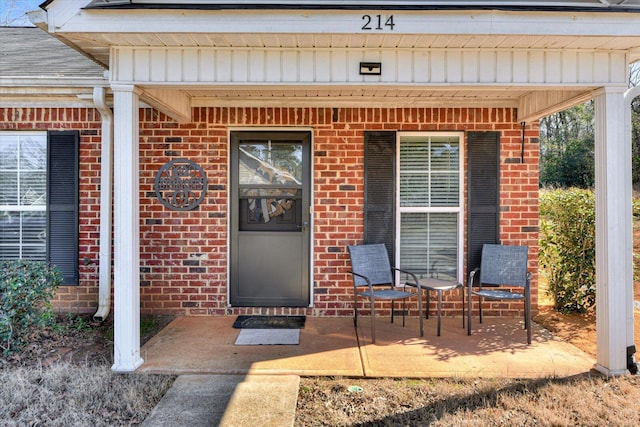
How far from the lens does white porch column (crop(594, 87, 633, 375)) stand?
3.23m

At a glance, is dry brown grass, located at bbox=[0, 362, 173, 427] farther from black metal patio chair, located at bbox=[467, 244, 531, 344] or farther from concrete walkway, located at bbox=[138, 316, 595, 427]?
black metal patio chair, located at bbox=[467, 244, 531, 344]

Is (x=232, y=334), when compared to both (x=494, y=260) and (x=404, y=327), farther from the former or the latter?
(x=494, y=260)

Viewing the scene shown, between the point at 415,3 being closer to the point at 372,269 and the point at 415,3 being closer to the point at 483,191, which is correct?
the point at 483,191

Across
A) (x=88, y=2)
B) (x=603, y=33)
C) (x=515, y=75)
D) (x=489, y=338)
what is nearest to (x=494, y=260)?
(x=489, y=338)

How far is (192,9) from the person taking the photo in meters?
2.94

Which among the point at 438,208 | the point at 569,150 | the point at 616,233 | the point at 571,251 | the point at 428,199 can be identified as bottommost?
the point at 571,251

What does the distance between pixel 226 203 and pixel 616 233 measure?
3820mm

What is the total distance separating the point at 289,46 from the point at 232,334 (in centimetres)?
282

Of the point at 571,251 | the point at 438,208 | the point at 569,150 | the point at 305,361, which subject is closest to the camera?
the point at 305,361

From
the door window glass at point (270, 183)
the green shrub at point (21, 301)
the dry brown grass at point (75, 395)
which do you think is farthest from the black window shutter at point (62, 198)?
the door window glass at point (270, 183)

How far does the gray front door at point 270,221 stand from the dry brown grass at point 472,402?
1.77 m

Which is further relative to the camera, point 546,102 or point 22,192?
point 22,192

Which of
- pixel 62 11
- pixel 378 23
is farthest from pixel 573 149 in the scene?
pixel 62 11

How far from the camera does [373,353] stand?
3.68m
